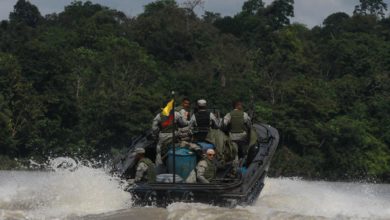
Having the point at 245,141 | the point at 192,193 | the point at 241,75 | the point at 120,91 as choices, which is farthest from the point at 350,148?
the point at 192,193

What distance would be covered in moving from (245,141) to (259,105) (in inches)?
1041

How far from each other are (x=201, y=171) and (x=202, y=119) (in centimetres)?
156

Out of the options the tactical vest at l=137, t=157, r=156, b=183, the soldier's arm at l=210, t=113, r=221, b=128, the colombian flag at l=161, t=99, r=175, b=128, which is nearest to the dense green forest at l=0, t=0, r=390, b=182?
the soldier's arm at l=210, t=113, r=221, b=128

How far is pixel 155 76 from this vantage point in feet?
146

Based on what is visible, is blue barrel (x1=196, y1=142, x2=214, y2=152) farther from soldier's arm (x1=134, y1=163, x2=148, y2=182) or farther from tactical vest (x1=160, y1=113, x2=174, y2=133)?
soldier's arm (x1=134, y1=163, x2=148, y2=182)

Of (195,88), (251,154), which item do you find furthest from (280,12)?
(251,154)

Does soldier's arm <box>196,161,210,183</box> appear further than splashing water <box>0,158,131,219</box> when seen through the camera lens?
Yes

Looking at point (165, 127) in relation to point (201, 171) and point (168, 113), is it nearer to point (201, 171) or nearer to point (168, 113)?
point (168, 113)

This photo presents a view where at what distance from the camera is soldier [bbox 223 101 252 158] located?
48.4 ft

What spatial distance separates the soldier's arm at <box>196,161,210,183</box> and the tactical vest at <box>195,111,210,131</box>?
4.58ft

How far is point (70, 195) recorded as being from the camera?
13.1 metres

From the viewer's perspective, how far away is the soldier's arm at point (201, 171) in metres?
12.7

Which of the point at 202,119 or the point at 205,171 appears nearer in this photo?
the point at 205,171

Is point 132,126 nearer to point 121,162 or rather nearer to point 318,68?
point 318,68
